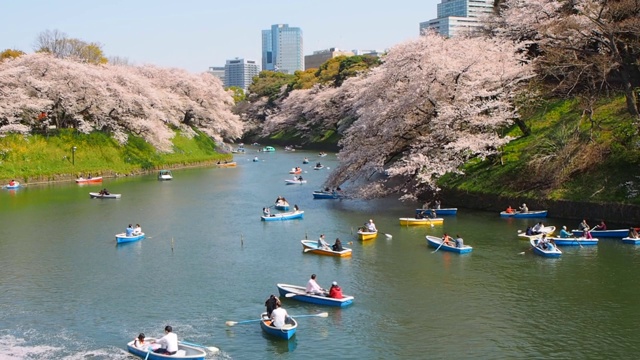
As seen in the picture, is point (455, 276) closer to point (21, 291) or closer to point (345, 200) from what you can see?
point (21, 291)

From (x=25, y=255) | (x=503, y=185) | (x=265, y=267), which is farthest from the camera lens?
(x=503, y=185)

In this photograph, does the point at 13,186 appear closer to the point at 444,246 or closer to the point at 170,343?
the point at 444,246

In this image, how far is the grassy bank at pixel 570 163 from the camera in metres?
36.3

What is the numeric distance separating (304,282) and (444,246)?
799cm

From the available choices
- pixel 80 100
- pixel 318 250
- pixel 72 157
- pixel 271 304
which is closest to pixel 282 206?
pixel 318 250

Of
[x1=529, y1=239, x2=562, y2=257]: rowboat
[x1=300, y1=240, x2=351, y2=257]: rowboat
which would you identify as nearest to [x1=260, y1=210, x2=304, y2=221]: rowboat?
[x1=300, y1=240, x2=351, y2=257]: rowboat

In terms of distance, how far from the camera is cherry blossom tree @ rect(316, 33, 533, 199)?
41.7m

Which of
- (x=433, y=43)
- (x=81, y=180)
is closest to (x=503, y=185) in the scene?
(x=433, y=43)

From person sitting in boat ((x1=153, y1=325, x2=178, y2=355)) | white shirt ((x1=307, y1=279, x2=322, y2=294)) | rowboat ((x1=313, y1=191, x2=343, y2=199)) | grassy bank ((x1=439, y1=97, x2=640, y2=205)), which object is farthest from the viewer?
rowboat ((x1=313, y1=191, x2=343, y2=199))

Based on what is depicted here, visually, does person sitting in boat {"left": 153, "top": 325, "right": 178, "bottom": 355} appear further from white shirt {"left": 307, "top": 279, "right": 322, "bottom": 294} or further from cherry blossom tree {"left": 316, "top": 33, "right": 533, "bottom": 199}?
cherry blossom tree {"left": 316, "top": 33, "right": 533, "bottom": 199}

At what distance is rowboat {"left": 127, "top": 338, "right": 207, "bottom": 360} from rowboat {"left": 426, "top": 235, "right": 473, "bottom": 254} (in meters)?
15.3

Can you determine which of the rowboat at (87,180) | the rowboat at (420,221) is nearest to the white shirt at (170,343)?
the rowboat at (420,221)

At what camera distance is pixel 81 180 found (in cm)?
6031

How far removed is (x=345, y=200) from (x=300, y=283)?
22.9 metres
